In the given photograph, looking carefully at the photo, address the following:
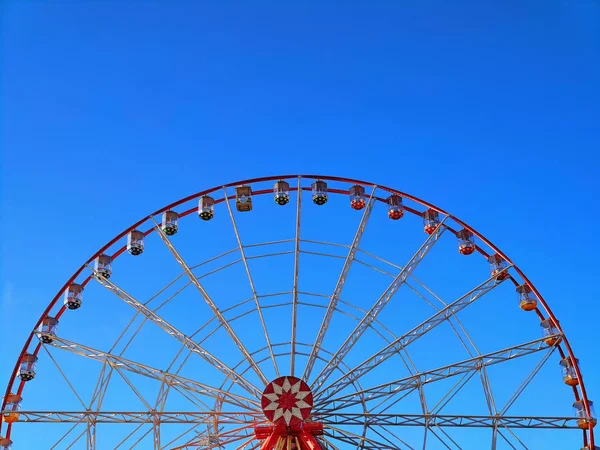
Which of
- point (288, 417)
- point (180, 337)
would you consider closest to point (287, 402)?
point (288, 417)

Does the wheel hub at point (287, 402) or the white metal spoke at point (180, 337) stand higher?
the white metal spoke at point (180, 337)

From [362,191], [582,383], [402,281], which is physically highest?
[362,191]

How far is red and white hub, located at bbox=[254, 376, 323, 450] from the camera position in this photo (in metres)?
24.4

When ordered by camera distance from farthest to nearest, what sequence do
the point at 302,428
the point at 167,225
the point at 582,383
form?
the point at 167,225, the point at 582,383, the point at 302,428

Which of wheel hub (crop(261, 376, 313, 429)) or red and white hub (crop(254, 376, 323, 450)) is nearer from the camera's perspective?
red and white hub (crop(254, 376, 323, 450))

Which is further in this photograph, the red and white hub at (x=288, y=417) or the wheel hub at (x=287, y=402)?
the wheel hub at (x=287, y=402)

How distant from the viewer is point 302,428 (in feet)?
80.6

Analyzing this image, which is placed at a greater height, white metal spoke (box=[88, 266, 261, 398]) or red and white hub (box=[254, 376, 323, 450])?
white metal spoke (box=[88, 266, 261, 398])

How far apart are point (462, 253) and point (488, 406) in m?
5.96

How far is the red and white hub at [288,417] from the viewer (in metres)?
24.4

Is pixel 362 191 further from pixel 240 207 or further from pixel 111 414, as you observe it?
pixel 111 414

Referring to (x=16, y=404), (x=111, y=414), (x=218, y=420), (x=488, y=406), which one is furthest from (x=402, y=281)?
(x=16, y=404)

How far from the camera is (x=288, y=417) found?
2461 cm

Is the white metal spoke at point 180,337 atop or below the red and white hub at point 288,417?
atop
